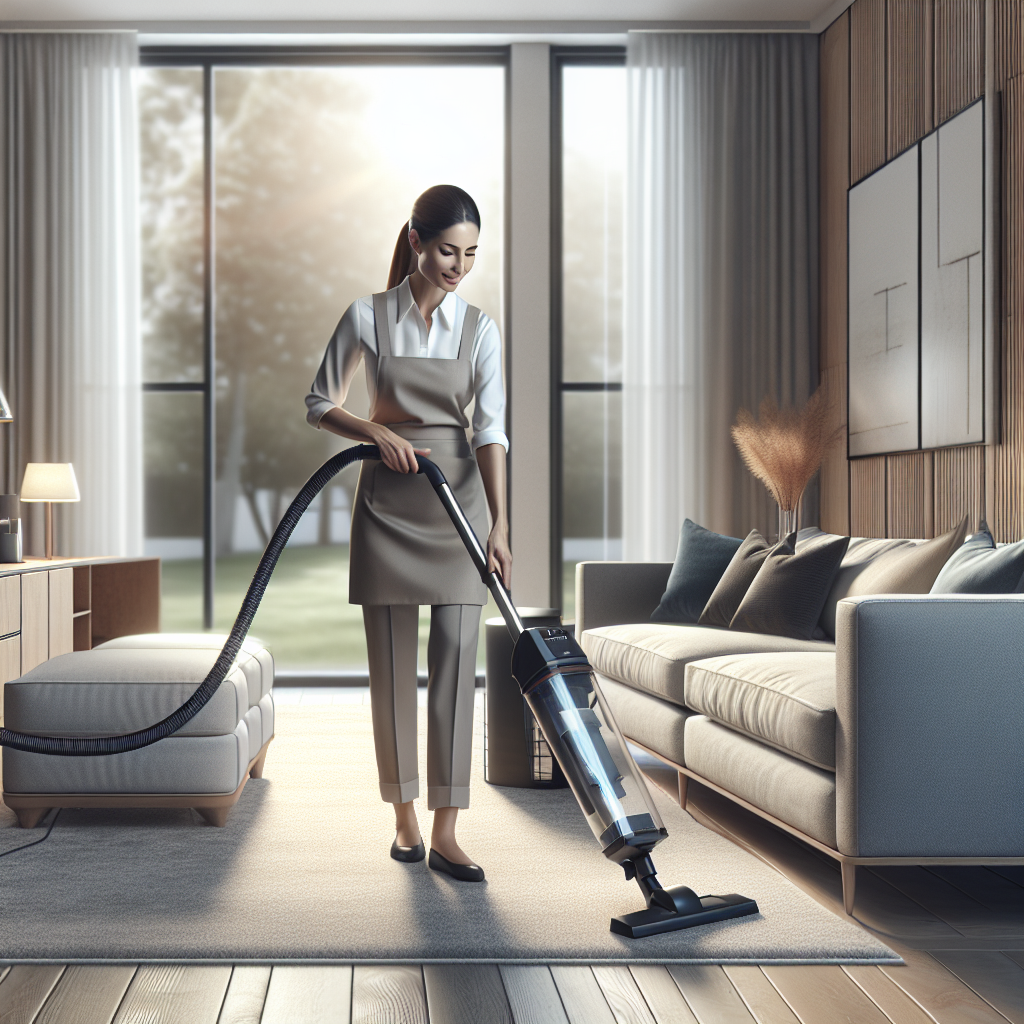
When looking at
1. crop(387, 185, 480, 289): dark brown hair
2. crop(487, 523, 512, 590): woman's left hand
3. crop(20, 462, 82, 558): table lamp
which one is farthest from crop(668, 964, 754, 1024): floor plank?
crop(20, 462, 82, 558): table lamp

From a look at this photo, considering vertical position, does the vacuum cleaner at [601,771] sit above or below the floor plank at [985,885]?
above

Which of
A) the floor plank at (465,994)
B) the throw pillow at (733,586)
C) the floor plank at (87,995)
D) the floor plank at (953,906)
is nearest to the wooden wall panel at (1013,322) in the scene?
the throw pillow at (733,586)

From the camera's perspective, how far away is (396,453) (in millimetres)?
2109

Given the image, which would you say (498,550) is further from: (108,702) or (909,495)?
(909,495)

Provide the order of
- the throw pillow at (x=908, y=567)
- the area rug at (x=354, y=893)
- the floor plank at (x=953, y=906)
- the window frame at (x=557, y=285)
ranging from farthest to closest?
the window frame at (x=557, y=285) < the throw pillow at (x=908, y=567) < the floor plank at (x=953, y=906) < the area rug at (x=354, y=893)

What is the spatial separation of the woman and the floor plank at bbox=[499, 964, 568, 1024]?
49cm

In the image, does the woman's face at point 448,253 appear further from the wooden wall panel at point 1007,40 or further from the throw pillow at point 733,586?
the wooden wall panel at point 1007,40

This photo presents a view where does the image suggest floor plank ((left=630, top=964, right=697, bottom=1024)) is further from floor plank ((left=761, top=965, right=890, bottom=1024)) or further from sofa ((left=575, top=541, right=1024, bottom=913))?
sofa ((left=575, top=541, right=1024, bottom=913))

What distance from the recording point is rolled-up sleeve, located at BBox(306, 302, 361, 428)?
7.52 ft

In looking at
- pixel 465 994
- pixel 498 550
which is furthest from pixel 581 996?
pixel 498 550

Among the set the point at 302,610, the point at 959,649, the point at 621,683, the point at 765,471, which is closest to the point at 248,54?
the point at 765,471

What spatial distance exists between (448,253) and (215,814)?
1.48 m

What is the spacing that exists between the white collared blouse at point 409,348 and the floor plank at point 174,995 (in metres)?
1.10

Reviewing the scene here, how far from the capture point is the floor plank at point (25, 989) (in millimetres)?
1581
